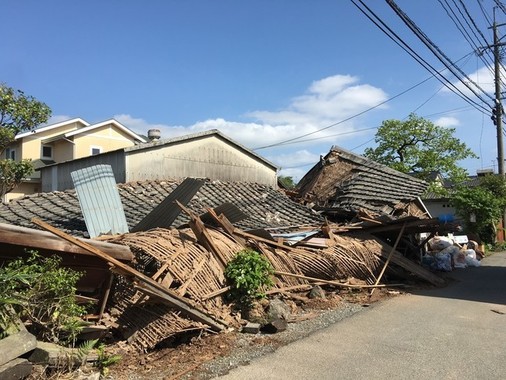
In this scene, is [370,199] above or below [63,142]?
below

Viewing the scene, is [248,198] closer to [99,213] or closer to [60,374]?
[99,213]

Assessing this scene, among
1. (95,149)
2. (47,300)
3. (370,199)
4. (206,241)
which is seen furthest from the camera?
(95,149)

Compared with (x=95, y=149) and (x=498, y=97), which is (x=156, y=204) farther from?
(x=498, y=97)

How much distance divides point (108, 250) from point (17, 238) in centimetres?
126

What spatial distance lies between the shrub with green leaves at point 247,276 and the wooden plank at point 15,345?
375 centimetres

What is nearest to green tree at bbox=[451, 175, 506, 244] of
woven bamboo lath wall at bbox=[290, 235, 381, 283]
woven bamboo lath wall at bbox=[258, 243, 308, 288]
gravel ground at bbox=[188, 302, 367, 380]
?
woven bamboo lath wall at bbox=[290, 235, 381, 283]

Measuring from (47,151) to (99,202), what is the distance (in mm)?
21141

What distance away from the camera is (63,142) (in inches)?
Answer: 1113

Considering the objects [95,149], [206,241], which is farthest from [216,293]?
[95,149]

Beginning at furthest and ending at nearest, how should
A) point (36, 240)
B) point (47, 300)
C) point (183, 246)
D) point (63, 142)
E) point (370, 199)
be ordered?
point (63, 142) → point (370, 199) → point (183, 246) → point (36, 240) → point (47, 300)

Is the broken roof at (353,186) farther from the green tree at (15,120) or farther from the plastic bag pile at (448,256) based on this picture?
the green tree at (15,120)

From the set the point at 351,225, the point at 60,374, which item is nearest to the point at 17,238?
the point at 60,374

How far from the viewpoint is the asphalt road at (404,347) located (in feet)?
18.8

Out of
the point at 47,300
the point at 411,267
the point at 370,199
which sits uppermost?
the point at 370,199
